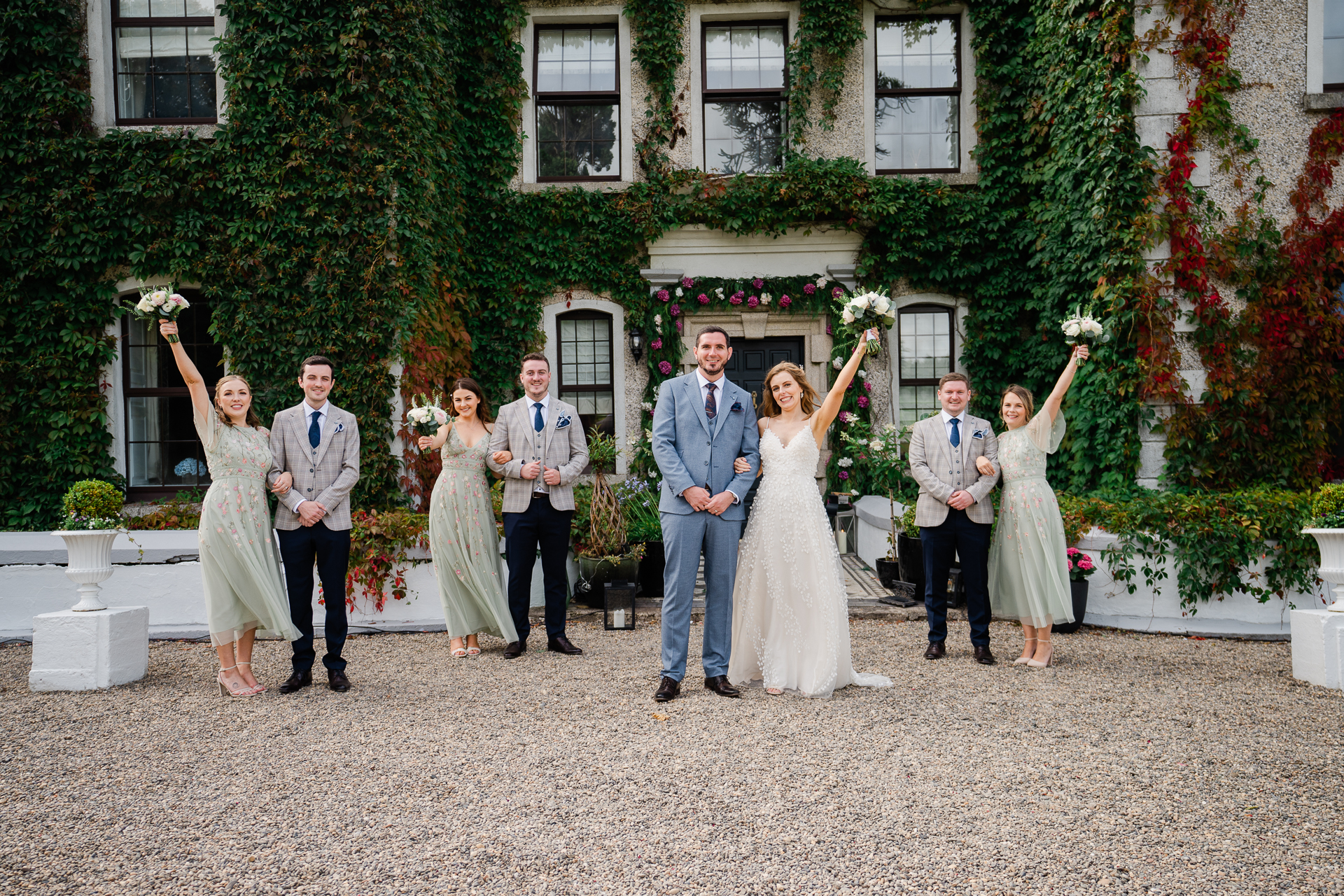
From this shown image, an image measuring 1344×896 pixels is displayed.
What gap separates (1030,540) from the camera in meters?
5.26

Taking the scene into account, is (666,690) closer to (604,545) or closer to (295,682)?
(295,682)

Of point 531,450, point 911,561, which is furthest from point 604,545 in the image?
point 911,561

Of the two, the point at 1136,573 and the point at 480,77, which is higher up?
the point at 480,77

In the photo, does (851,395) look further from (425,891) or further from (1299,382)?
(425,891)

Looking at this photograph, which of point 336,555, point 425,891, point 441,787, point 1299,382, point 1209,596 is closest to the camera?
point 425,891

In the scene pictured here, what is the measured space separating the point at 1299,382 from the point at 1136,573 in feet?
9.50

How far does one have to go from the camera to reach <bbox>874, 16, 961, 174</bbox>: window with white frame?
1030cm

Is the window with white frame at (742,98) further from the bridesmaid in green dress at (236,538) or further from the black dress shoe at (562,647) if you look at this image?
the bridesmaid in green dress at (236,538)

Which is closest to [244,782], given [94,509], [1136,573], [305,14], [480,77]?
[94,509]

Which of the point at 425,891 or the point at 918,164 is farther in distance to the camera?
the point at 918,164

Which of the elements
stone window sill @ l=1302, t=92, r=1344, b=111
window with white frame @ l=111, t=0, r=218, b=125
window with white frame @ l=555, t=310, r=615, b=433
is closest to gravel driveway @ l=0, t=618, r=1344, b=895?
window with white frame @ l=555, t=310, r=615, b=433

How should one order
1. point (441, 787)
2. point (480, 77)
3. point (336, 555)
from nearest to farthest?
point (441, 787) < point (336, 555) < point (480, 77)

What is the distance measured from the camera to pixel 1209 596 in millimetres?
6391

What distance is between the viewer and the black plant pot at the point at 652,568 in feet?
24.6
